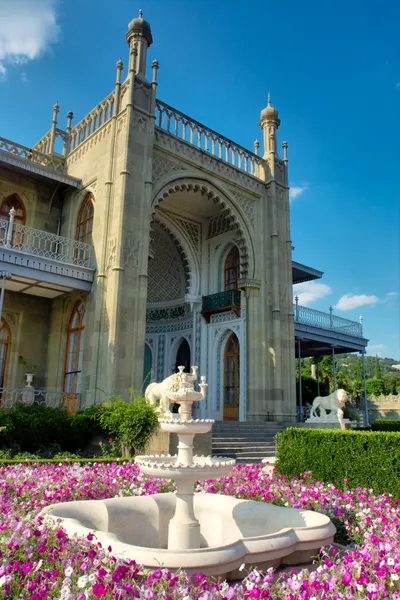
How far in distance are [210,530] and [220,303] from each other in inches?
457

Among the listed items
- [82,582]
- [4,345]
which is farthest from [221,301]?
[82,582]

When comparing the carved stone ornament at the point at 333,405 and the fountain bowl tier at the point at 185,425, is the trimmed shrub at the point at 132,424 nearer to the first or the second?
the fountain bowl tier at the point at 185,425

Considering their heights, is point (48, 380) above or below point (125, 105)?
below

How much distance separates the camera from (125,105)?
41.1 feet

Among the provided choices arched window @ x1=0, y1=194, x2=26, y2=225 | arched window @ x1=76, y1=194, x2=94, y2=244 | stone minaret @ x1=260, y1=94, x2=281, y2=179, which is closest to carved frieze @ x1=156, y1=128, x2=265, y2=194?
stone minaret @ x1=260, y1=94, x2=281, y2=179

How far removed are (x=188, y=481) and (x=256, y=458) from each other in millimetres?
7079

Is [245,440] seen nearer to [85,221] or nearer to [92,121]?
[85,221]

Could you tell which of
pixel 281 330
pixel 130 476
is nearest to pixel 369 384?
pixel 281 330

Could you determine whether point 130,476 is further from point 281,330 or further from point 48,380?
point 281,330

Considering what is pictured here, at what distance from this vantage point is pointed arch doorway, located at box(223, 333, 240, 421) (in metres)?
15.6

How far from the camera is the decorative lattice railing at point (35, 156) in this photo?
13391 mm

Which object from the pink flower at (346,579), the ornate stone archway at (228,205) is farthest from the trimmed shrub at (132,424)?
the pink flower at (346,579)

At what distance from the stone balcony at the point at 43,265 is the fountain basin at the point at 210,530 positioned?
7.92 metres

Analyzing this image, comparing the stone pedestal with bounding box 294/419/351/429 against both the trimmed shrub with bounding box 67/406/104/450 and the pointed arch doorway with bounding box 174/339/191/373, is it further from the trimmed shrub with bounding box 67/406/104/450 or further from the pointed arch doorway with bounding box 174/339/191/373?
the trimmed shrub with bounding box 67/406/104/450
